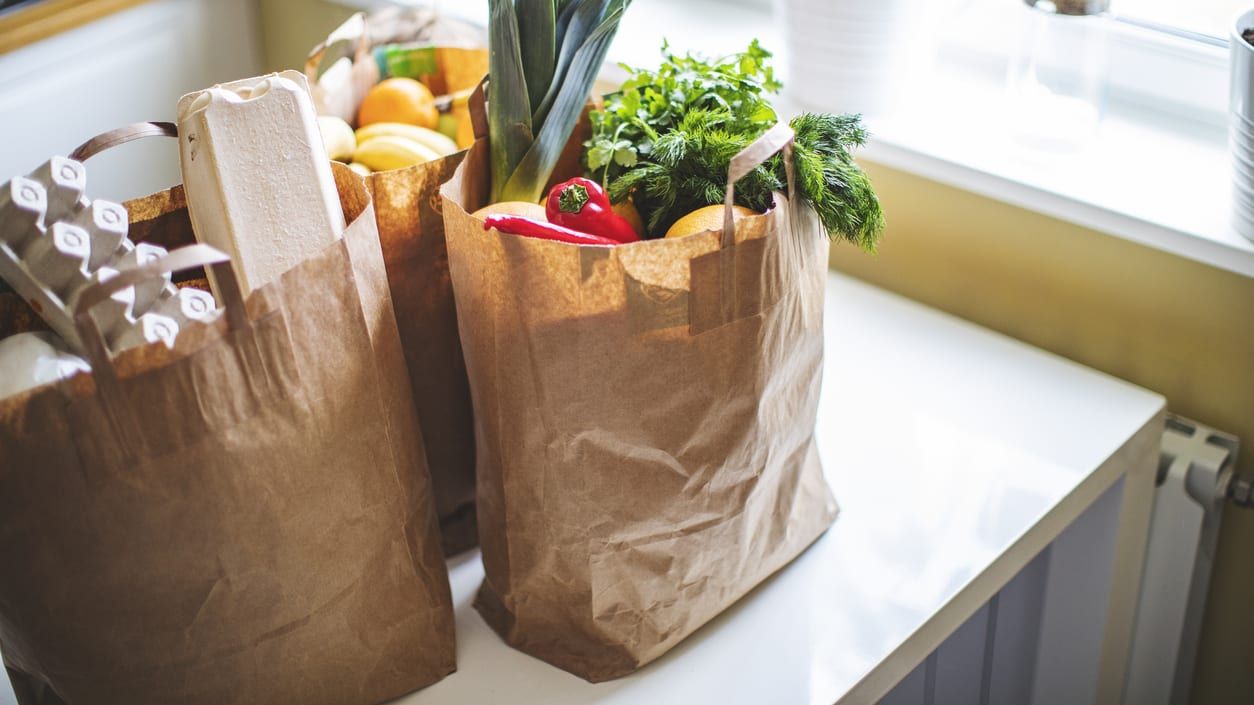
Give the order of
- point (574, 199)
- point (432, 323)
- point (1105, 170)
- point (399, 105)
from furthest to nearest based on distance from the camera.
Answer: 1. point (1105, 170)
2. point (399, 105)
3. point (432, 323)
4. point (574, 199)

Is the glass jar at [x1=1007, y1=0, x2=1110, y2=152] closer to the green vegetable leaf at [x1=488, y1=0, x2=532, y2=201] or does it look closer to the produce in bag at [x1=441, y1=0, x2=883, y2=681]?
the produce in bag at [x1=441, y1=0, x2=883, y2=681]

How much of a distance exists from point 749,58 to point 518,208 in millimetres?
230

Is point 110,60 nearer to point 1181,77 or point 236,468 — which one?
point 236,468

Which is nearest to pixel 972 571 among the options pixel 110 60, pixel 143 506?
pixel 143 506

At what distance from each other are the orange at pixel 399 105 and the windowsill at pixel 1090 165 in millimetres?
377

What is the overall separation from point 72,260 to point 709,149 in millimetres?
386

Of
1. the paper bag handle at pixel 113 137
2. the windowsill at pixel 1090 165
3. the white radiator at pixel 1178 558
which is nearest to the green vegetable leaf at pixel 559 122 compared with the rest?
the paper bag handle at pixel 113 137

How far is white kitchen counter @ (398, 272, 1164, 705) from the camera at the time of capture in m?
0.72

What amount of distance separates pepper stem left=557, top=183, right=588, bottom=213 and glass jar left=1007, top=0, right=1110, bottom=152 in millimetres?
543

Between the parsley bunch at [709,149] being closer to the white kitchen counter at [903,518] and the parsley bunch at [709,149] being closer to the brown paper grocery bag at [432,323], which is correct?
the brown paper grocery bag at [432,323]

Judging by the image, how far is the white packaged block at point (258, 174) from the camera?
1.94 ft

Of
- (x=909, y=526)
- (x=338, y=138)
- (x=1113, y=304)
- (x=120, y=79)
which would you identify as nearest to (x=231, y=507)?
(x=338, y=138)

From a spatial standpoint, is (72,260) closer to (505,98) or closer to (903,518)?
(505,98)

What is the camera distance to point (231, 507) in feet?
1.93
